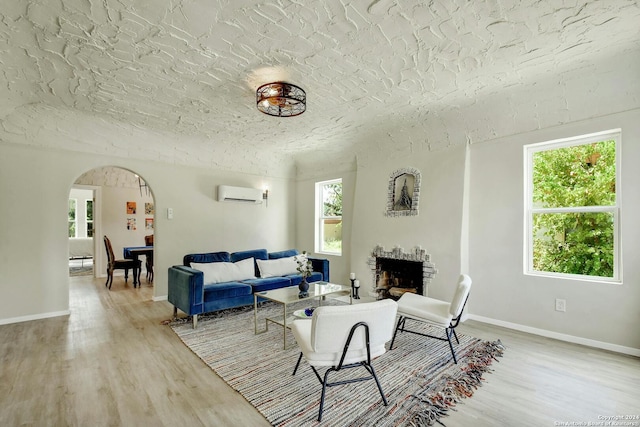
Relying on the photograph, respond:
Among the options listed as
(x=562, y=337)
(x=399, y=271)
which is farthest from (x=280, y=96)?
(x=562, y=337)

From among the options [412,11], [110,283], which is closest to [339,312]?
[412,11]

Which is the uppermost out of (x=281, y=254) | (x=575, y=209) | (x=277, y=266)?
(x=575, y=209)

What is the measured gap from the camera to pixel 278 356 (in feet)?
9.51

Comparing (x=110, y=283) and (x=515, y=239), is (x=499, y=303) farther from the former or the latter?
(x=110, y=283)

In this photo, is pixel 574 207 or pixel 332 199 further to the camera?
pixel 332 199

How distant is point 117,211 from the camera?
745cm

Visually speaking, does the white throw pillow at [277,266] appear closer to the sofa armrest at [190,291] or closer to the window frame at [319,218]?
the sofa armrest at [190,291]

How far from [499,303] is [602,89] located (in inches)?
97.2

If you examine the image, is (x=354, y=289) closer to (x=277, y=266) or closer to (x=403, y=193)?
(x=277, y=266)

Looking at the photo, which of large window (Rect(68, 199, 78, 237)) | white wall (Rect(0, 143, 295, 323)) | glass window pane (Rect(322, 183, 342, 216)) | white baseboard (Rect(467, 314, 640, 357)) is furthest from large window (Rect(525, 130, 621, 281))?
large window (Rect(68, 199, 78, 237))

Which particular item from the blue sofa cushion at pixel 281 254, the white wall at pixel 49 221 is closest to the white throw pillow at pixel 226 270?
the blue sofa cushion at pixel 281 254

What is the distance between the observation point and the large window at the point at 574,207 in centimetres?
313

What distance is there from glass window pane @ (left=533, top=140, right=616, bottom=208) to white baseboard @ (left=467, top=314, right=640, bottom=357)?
1.38 m

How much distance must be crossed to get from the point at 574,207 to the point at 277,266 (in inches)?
151
